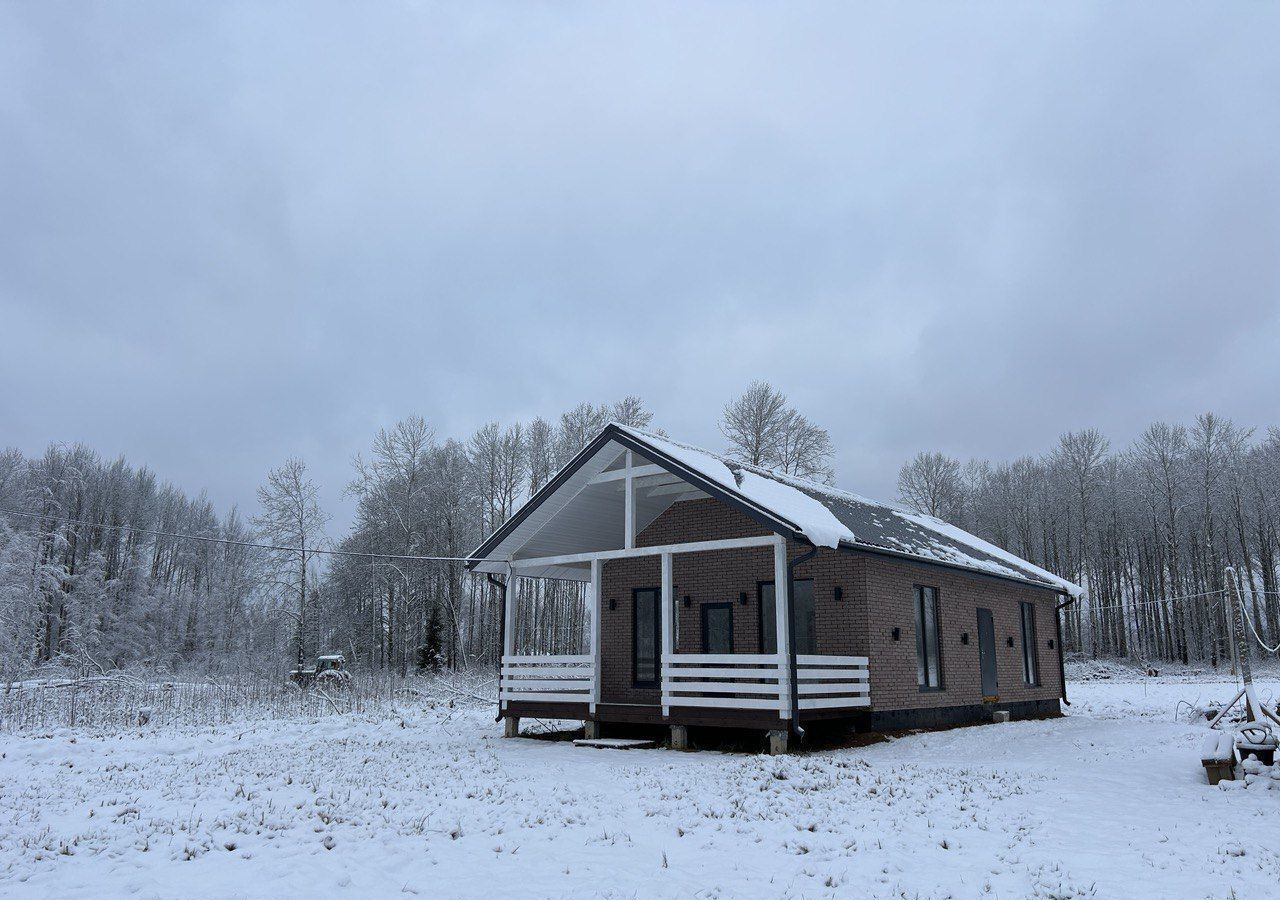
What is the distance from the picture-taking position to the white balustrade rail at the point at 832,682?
43.7 ft

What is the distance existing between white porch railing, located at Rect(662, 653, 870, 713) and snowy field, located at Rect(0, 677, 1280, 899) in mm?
826

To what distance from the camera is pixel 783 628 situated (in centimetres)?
1330

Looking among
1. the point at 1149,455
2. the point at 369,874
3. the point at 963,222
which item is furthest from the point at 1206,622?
the point at 369,874

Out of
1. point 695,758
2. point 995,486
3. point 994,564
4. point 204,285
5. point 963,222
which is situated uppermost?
point 963,222

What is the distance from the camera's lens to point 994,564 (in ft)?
66.3

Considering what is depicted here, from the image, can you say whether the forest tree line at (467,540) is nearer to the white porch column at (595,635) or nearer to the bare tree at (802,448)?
the bare tree at (802,448)

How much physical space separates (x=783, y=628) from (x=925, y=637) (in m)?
4.93

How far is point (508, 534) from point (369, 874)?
1012 cm

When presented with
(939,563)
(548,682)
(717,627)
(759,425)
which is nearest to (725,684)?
(717,627)

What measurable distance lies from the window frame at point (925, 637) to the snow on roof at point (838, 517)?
2.60 ft

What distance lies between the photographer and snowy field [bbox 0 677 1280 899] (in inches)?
255

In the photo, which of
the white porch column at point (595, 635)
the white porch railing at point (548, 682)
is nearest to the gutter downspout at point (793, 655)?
the white porch column at point (595, 635)

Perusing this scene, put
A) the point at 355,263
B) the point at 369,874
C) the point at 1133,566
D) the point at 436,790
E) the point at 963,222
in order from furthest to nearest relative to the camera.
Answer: the point at 1133,566 < the point at 355,263 < the point at 963,222 < the point at 436,790 < the point at 369,874

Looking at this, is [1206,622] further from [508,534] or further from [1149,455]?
[508,534]
